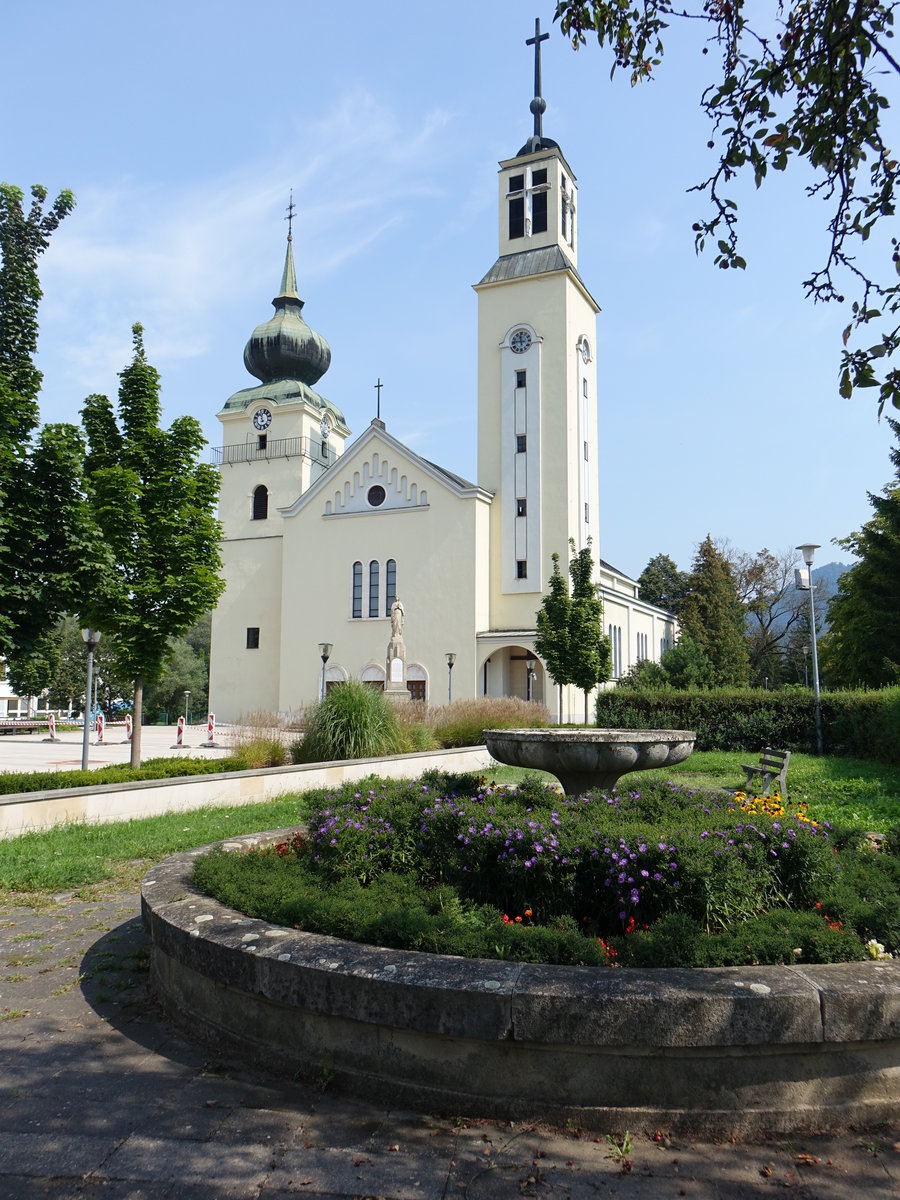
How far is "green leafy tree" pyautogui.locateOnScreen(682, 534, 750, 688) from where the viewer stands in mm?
51125

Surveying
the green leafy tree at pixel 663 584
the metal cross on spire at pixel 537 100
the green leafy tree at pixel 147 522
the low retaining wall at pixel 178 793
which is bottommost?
the low retaining wall at pixel 178 793

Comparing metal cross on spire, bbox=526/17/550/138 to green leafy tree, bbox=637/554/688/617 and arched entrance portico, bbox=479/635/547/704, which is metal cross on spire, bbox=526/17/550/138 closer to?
arched entrance portico, bbox=479/635/547/704

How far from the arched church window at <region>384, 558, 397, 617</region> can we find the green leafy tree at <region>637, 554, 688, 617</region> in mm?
33363

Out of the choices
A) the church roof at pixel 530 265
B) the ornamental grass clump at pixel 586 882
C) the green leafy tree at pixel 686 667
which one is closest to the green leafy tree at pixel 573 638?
the green leafy tree at pixel 686 667

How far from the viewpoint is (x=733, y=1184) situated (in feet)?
9.10

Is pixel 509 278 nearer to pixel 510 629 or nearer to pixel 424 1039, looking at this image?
pixel 510 629

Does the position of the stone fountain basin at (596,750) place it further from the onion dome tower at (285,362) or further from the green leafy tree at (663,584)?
the green leafy tree at (663,584)

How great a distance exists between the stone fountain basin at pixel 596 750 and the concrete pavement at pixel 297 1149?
10.3 ft

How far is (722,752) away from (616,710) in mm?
3664

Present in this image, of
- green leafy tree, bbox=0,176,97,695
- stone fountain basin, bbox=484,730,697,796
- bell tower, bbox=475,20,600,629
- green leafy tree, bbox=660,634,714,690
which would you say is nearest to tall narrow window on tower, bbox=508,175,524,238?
bell tower, bbox=475,20,600,629

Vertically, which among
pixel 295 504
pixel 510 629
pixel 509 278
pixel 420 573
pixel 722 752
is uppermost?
pixel 509 278

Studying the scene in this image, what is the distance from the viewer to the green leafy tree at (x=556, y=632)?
32.8m

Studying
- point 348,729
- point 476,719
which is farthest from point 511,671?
point 348,729

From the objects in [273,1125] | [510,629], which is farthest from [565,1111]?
[510,629]
